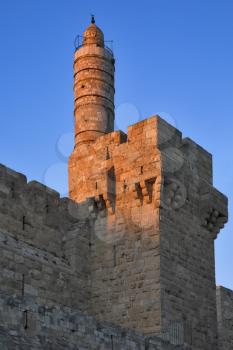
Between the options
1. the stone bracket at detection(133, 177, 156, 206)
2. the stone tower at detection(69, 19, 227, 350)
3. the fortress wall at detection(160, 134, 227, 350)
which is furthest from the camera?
the stone bracket at detection(133, 177, 156, 206)

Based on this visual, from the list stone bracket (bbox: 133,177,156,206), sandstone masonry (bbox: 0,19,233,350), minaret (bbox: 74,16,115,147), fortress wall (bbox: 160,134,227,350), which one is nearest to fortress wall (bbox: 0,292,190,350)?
sandstone masonry (bbox: 0,19,233,350)

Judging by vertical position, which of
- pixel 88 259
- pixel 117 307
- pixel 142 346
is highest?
pixel 88 259

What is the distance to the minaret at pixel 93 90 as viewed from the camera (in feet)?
61.2

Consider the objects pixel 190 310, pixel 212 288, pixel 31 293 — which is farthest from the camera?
pixel 212 288

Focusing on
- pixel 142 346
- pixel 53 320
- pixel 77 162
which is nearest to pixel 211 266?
pixel 77 162

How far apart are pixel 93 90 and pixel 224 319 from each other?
7.09 metres

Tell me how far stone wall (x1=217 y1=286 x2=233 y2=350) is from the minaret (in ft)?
18.2

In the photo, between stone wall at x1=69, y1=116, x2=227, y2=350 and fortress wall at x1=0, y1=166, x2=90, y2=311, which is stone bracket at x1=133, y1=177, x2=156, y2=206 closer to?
stone wall at x1=69, y1=116, x2=227, y2=350

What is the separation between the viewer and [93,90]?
19.1 metres

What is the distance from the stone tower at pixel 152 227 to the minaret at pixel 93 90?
138 cm

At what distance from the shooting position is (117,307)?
49.8 feet

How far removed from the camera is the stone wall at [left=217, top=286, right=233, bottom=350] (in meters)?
20.4

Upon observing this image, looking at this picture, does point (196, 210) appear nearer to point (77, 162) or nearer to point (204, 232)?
point (204, 232)

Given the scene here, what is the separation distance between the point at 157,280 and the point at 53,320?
448 cm
